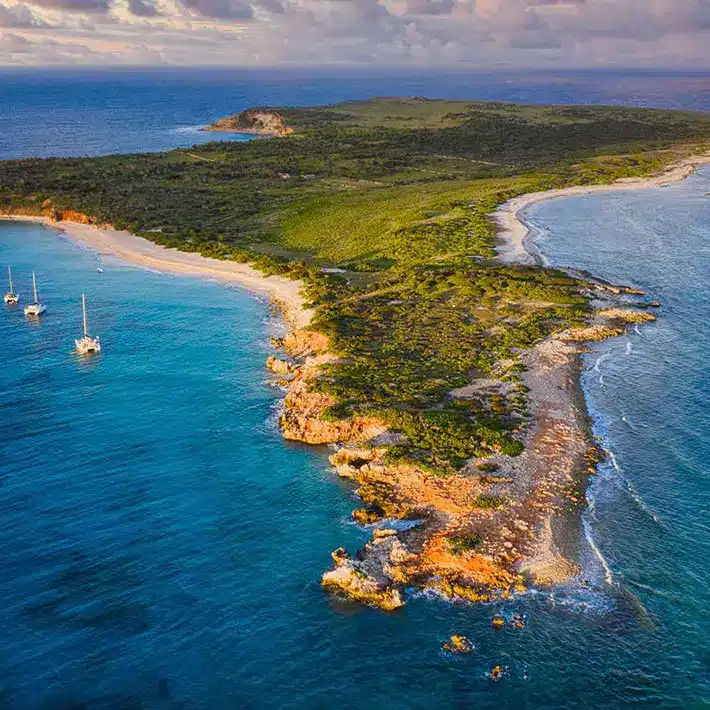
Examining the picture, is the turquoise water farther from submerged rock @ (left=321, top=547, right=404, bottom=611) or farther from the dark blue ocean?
submerged rock @ (left=321, top=547, right=404, bottom=611)

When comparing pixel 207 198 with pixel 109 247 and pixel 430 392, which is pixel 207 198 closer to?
pixel 109 247

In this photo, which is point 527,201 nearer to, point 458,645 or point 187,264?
point 187,264

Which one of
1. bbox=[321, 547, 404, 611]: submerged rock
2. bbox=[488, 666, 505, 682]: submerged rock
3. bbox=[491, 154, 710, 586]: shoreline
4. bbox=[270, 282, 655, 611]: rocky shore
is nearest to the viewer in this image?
bbox=[488, 666, 505, 682]: submerged rock

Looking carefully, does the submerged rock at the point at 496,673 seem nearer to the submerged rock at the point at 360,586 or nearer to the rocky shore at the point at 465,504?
the rocky shore at the point at 465,504

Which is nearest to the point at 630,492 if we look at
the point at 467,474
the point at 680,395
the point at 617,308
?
the point at 467,474

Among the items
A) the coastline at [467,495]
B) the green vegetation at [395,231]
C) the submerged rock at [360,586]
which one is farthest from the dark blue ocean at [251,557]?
the green vegetation at [395,231]

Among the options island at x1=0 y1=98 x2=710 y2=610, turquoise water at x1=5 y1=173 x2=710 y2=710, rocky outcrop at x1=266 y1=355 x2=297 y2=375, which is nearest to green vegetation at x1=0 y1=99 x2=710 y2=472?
island at x1=0 y1=98 x2=710 y2=610
